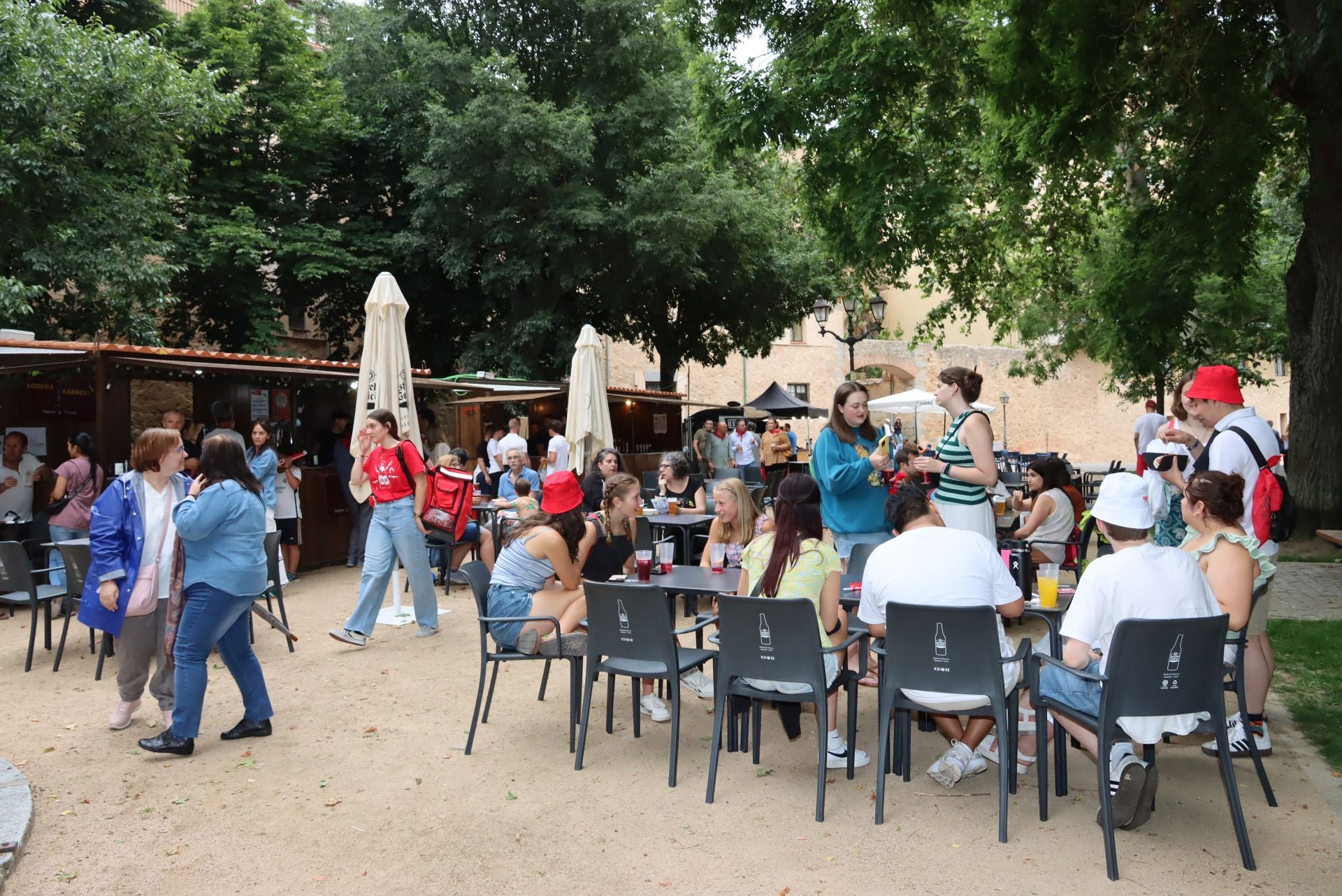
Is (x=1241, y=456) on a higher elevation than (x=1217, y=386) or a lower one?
lower

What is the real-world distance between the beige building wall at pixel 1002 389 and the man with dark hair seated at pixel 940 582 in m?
30.1

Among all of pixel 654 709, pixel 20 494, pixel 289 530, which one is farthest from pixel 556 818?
pixel 20 494

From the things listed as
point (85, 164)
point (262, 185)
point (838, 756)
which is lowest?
point (838, 756)

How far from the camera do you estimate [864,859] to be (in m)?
3.45

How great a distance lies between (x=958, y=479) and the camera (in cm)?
499

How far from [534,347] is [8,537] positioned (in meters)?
11.8

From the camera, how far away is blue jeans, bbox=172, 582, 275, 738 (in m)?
4.53

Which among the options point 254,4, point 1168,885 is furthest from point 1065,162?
point 254,4

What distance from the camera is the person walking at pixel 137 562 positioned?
4.74 m

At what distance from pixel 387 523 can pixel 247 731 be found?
222 centimetres

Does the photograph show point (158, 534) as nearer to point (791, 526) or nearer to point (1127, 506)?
point (791, 526)

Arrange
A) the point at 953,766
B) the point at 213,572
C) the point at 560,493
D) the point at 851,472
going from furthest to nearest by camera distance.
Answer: the point at 560,493 → the point at 851,472 → the point at 213,572 → the point at 953,766

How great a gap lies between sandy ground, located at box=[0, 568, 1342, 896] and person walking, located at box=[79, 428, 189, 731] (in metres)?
0.35

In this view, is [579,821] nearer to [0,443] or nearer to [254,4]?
[0,443]
